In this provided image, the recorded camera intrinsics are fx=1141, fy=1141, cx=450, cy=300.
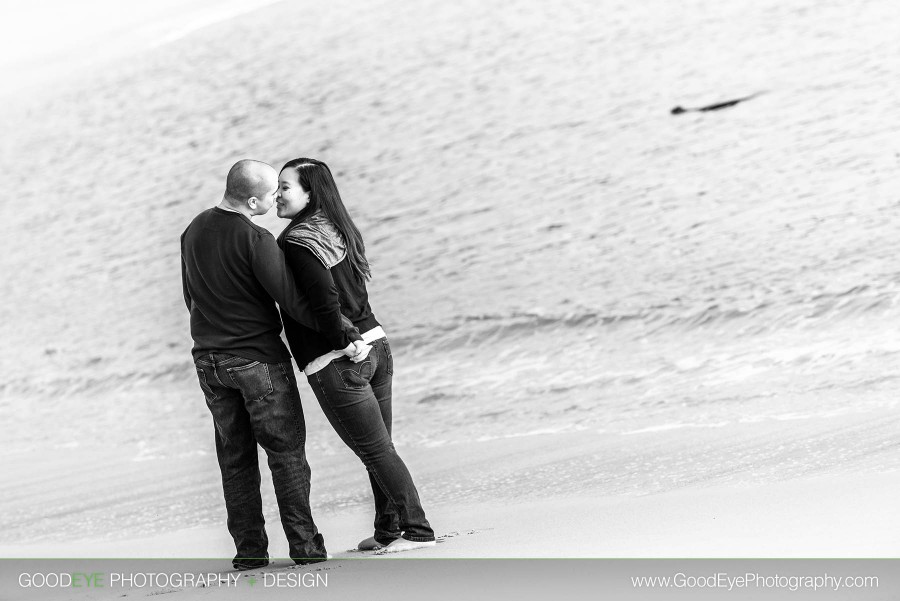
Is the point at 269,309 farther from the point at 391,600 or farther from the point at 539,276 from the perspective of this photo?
the point at 539,276

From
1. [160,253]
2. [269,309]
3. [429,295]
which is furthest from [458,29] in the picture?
[269,309]

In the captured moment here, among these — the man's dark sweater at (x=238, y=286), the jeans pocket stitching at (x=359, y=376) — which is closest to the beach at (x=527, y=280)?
the jeans pocket stitching at (x=359, y=376)

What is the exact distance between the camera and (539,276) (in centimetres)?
991

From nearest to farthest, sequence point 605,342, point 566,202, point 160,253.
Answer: point 605,342, point 566,202, point 160,253

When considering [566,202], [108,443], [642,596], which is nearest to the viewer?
[642,596]

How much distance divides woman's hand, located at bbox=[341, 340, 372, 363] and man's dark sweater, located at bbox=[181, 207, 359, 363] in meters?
0.02

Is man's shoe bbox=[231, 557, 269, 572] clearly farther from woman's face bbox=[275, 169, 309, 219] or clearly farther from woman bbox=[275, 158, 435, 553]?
woman's face bbox=[275, 169, 309, 219]

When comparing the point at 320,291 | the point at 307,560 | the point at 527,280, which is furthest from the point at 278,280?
the point at 527,280

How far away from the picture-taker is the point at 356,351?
3236 millimetres

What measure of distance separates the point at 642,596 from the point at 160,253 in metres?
12.1

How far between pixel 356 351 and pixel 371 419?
8.6 inches

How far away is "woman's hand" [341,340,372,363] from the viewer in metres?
3.22

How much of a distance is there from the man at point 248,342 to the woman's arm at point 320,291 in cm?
3

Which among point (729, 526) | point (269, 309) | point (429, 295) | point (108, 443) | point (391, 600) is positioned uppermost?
point (269, 309)
